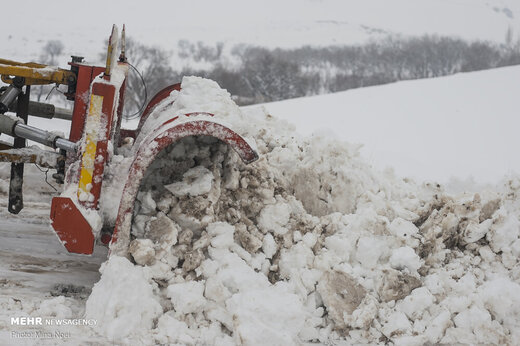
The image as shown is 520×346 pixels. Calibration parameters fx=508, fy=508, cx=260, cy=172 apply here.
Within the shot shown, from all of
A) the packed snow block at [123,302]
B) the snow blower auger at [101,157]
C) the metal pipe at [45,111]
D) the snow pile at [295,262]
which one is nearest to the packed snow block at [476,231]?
the snow pile at [295,262]

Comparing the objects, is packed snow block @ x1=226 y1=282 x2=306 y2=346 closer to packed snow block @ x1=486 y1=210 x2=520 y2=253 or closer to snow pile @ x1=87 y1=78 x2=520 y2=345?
snow pile @ x1=87 y1=78 x2=520 y2=345

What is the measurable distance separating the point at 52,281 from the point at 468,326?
2.58 meters

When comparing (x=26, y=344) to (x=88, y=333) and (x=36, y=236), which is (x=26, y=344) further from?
(x=36, y=236)

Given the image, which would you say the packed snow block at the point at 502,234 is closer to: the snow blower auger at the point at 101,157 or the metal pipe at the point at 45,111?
the snow blower auger at the point at 101,157

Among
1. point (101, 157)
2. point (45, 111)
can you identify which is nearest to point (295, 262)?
point (101, 157)

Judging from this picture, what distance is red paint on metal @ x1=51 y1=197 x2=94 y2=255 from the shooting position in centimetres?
291

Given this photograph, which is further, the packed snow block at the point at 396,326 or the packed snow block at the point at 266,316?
the packed snow block at the point at 396,326

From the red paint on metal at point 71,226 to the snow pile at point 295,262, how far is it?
0.67 feet

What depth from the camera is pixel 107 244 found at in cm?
305

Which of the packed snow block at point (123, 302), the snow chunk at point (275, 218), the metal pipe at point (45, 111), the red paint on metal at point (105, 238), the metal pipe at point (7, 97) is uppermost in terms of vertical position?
the metal pipe at point (7, 97)

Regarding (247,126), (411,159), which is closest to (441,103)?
(411,159)

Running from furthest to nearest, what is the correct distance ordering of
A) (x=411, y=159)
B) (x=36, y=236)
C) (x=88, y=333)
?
1. (x=411, y=159)
2. (x=36, y=236)
3. (x=88, y=333)

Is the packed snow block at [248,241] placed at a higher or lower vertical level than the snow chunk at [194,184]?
lower

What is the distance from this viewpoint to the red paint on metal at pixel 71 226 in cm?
291
